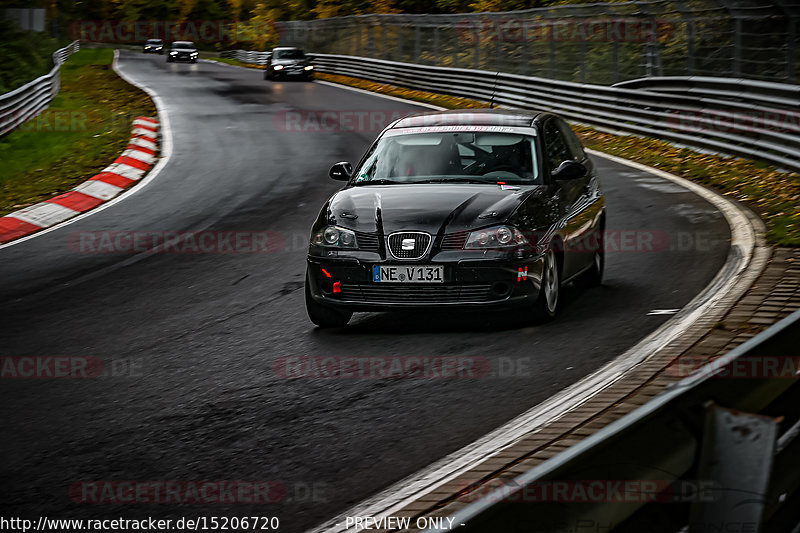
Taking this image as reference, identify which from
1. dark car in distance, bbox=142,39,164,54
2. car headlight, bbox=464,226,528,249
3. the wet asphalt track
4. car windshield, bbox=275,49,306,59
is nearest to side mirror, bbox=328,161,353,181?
the wet asphalt track

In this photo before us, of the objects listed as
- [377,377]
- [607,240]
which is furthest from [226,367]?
[607,240]

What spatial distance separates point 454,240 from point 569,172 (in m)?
1.39

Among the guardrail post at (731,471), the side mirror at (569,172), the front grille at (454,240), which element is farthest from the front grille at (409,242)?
the guardrail post at (731,471)

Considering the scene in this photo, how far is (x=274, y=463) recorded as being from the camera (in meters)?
5.19

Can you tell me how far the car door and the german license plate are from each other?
1.18m

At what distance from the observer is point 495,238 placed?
7.75 metres

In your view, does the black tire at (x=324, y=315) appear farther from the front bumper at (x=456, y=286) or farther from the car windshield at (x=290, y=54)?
the car windshield at (x=290, y=54)

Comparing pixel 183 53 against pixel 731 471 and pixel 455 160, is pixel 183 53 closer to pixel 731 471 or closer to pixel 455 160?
pixel 455 160

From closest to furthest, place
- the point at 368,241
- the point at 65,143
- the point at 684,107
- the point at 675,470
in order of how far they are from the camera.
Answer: the point at 675,470 → the point at 368,241 → the point at 684,107 → the point at 65,143

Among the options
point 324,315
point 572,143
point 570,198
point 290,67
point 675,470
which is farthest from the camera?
point 290,67

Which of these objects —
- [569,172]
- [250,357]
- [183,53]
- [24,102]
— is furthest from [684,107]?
[183,53]

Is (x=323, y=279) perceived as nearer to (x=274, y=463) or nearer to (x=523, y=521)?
(x=274, y=463)

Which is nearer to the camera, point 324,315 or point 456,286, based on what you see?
point 456,286

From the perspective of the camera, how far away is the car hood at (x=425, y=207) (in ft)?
25.6
